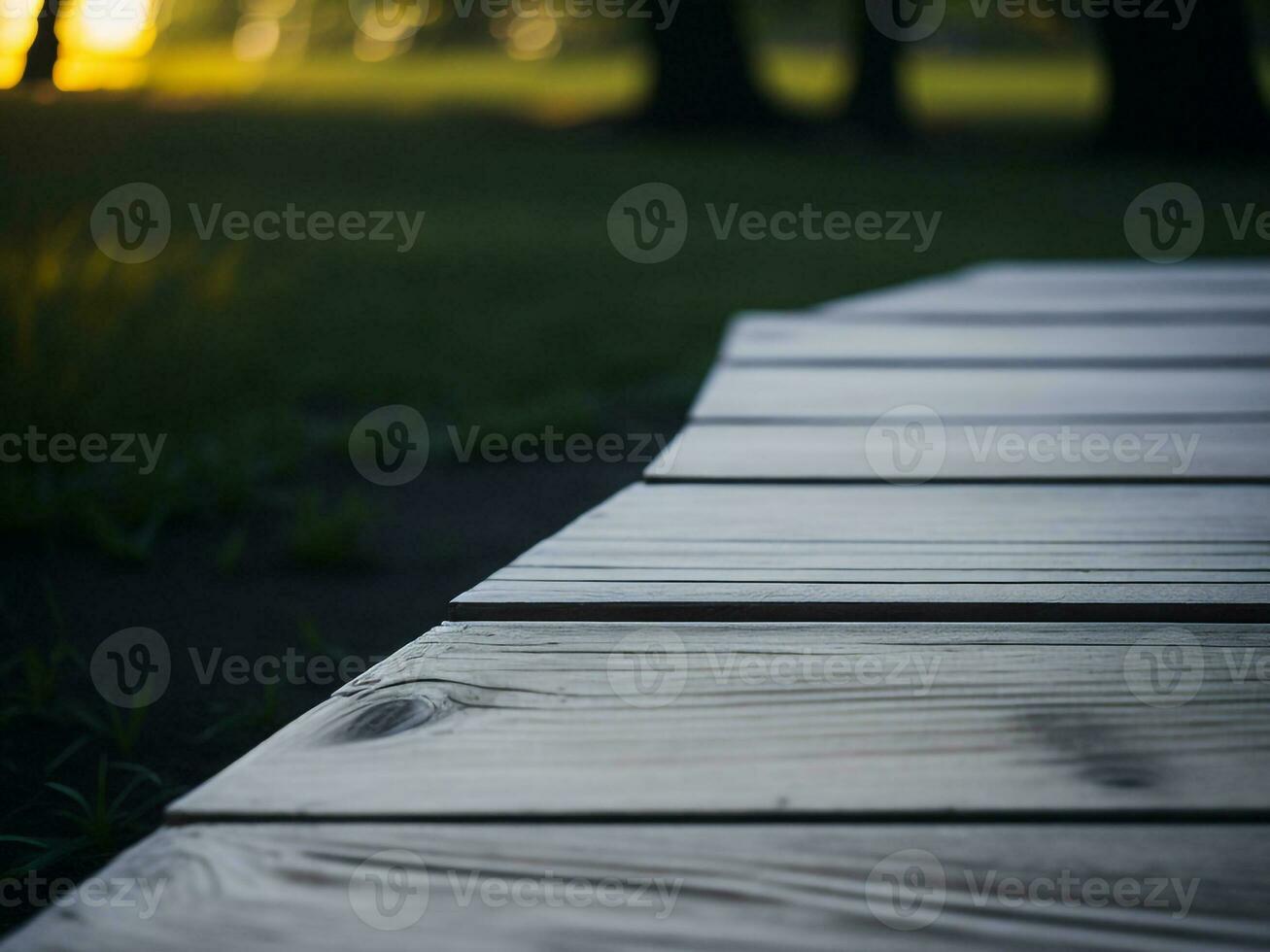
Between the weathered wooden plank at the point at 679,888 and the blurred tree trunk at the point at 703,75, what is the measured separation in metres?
15.3

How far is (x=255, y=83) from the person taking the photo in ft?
58.0

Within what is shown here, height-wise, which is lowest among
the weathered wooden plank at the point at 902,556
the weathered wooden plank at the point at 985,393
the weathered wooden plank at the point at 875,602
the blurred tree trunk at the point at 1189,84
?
the weathered wooden plank at the point at 875,602

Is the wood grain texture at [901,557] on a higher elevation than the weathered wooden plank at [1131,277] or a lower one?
lower

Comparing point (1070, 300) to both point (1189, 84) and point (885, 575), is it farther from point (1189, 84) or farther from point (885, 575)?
point (1189, 84)

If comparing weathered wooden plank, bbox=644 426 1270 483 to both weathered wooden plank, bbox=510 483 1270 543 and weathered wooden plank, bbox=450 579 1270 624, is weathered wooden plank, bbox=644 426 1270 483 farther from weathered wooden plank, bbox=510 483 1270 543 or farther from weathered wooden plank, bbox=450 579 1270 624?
weathered wooden plank, bbox=450 579 1270 624

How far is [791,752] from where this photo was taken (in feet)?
2.00

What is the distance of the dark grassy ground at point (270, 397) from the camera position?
1.81 m

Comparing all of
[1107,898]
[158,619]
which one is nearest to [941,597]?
[1107,898]

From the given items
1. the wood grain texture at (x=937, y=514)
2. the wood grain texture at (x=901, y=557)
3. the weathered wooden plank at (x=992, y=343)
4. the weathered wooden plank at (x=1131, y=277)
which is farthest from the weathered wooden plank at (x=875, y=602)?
the weathered wooden plank at (x=1131, y=277)

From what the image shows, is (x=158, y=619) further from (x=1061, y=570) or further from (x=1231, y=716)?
(x=1231, y=716)

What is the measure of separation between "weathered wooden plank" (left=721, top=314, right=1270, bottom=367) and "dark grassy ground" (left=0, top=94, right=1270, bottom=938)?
822 millimetres

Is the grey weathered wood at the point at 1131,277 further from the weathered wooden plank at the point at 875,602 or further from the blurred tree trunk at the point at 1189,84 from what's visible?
the blurred tree trunk at the point at 1189,84

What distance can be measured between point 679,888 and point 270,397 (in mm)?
3819

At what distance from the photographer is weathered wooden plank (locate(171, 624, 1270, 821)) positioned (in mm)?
570
